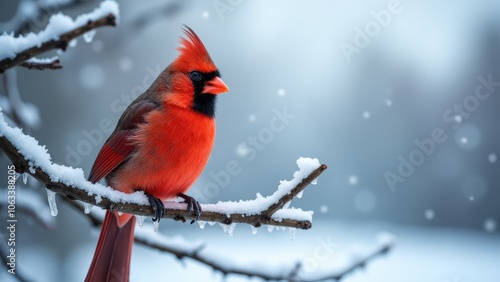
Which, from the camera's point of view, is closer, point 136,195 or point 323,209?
point 136,195

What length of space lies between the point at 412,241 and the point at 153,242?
359 centimetres

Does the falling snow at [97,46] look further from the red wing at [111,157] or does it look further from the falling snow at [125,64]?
the red wing at [111,157]

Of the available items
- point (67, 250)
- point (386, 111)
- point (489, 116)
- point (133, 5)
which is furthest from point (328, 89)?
point (67, 250)

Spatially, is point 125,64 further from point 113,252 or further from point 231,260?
point 231,260

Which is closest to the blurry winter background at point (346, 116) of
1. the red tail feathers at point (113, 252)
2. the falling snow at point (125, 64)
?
the falling snow at point (125, 64)

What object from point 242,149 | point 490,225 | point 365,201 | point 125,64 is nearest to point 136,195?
point 242,149

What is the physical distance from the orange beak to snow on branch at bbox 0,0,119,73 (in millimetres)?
548

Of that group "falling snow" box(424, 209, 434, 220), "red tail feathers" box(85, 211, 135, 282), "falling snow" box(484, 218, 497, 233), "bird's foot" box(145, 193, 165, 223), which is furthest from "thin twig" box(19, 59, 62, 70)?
"falling snow" box(484, 218, 497, 233)

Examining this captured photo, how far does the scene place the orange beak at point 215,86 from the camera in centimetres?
124

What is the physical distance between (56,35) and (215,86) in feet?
1.90

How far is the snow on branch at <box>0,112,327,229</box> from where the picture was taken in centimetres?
82

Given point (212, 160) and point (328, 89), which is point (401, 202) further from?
point (212, 160)

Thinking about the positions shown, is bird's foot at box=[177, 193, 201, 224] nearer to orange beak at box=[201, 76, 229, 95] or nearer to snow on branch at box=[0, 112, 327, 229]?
snow on branch at box=[0, 112, 327, 229]

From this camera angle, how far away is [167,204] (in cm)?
114
